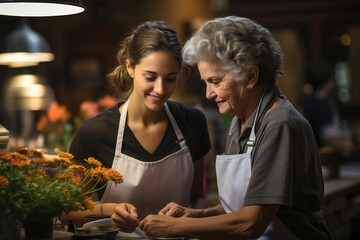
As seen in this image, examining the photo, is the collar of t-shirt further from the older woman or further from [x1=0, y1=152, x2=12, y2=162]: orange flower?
[x1=0, y1=152, x2=12, y2=162]: orange flower

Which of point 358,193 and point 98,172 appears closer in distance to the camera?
point 98,172

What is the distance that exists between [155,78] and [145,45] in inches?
7.0

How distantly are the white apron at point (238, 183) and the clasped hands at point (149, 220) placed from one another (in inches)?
7.9

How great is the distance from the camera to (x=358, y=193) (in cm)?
531

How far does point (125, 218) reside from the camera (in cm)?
216

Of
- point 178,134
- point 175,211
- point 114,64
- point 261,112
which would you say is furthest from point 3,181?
point 114,64

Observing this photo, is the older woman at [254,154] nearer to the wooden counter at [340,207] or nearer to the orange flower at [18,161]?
the orange flower at [18,161]

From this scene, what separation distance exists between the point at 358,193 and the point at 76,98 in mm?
3504

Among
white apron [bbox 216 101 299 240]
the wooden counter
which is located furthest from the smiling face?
the wooden counter

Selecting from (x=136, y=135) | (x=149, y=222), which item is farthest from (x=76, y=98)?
(x=149, y=222)

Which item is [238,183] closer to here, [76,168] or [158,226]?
[158,226]

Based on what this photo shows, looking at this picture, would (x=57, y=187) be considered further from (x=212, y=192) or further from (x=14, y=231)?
(x=212, y=192)

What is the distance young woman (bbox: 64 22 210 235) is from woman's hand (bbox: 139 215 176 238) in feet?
1.43

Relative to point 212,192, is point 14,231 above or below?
above
